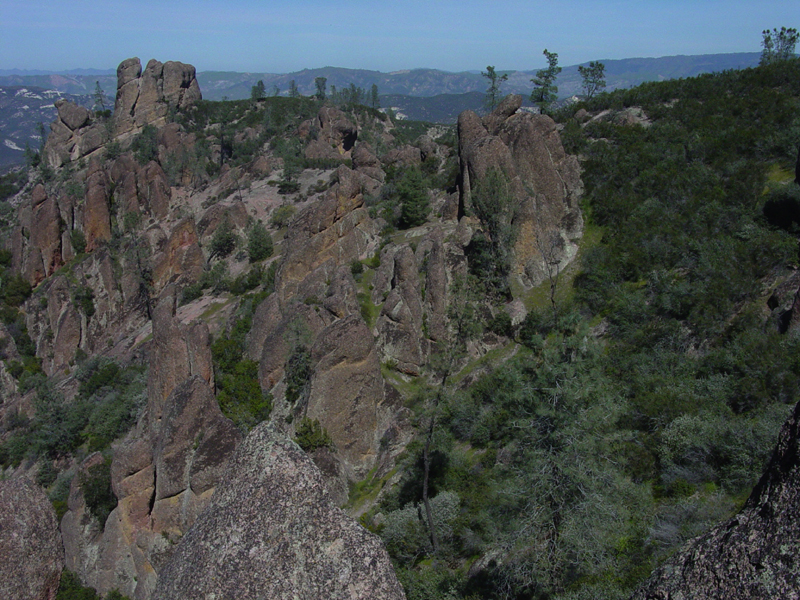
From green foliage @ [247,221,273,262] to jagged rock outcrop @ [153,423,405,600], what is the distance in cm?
4846

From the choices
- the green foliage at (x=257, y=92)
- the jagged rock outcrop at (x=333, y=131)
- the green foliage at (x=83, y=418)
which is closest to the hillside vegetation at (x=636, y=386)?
the green foliage at (x=83, y=418)

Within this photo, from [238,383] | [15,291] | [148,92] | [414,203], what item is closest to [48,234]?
[15,291]

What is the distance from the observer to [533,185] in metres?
37.4

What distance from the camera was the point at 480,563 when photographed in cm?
1744

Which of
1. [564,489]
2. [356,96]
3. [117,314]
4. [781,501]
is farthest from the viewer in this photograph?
[356,96]

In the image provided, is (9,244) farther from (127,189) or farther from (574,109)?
(574,109)

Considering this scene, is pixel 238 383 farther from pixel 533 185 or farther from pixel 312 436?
pixel 533 185

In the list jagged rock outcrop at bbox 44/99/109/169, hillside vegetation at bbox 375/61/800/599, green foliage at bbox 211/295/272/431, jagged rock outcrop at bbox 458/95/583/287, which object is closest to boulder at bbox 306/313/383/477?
hillside vegetation at bbox 375/61/800/599

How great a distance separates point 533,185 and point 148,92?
98.2 m

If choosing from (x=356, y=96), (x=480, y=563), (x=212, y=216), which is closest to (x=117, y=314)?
(x=212, y=216)

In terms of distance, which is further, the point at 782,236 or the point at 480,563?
the point at 782,236

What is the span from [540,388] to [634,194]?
97.0 ft

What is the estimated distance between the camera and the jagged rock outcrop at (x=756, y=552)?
12.7 ft

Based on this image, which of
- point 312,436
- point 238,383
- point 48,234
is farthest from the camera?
point 48,234
